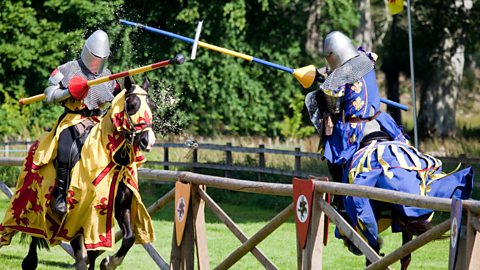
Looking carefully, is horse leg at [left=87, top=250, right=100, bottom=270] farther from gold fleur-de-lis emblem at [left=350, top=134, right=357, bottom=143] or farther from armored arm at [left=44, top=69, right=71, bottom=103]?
gold fleur-de-lis emblem at [left=350, top=134, right=357, bottom=143]

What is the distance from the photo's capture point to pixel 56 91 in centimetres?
844

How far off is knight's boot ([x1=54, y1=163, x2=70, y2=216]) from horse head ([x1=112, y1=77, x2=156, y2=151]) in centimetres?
58

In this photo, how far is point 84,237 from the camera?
821cm

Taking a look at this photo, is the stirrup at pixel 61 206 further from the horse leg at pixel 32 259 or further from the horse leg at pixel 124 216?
the horse leg at pixel 32 259

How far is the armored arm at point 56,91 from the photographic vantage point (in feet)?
27.4

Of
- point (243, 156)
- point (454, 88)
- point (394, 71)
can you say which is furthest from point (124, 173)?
point (394, 71)

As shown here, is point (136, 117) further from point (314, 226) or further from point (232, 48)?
point (232, 48)

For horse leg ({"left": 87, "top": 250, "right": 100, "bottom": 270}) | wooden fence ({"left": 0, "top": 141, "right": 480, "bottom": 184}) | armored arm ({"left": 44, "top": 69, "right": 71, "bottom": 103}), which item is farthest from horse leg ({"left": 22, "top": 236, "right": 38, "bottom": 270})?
wooden fence ({"left": 0, "top": 141, "right": 480, "bottom": 184})

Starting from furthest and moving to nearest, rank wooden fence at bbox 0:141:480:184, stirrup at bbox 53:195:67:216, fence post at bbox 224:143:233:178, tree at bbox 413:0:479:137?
1. tree at bbox 413:0:479:137
2. fence post at bbox 224:143:233:178
3. wooden fence at bbox 0:141:480:184
4. stirrup at bbox 53:195:67:216

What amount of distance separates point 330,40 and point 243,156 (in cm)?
1081

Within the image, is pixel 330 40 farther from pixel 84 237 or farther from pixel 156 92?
pixel 84 237

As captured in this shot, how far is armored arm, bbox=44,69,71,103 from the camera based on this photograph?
8352 millimetres

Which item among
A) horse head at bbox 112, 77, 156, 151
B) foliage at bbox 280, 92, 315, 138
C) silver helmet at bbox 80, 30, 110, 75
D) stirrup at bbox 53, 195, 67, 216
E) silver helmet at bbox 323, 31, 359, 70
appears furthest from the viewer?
foliage at bbox 280, 92, 315, 138

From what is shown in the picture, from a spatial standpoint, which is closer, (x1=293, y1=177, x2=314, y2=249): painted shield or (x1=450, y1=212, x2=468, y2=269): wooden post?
(x1=450, y1=212, x2=468, y2=269): wooden post
